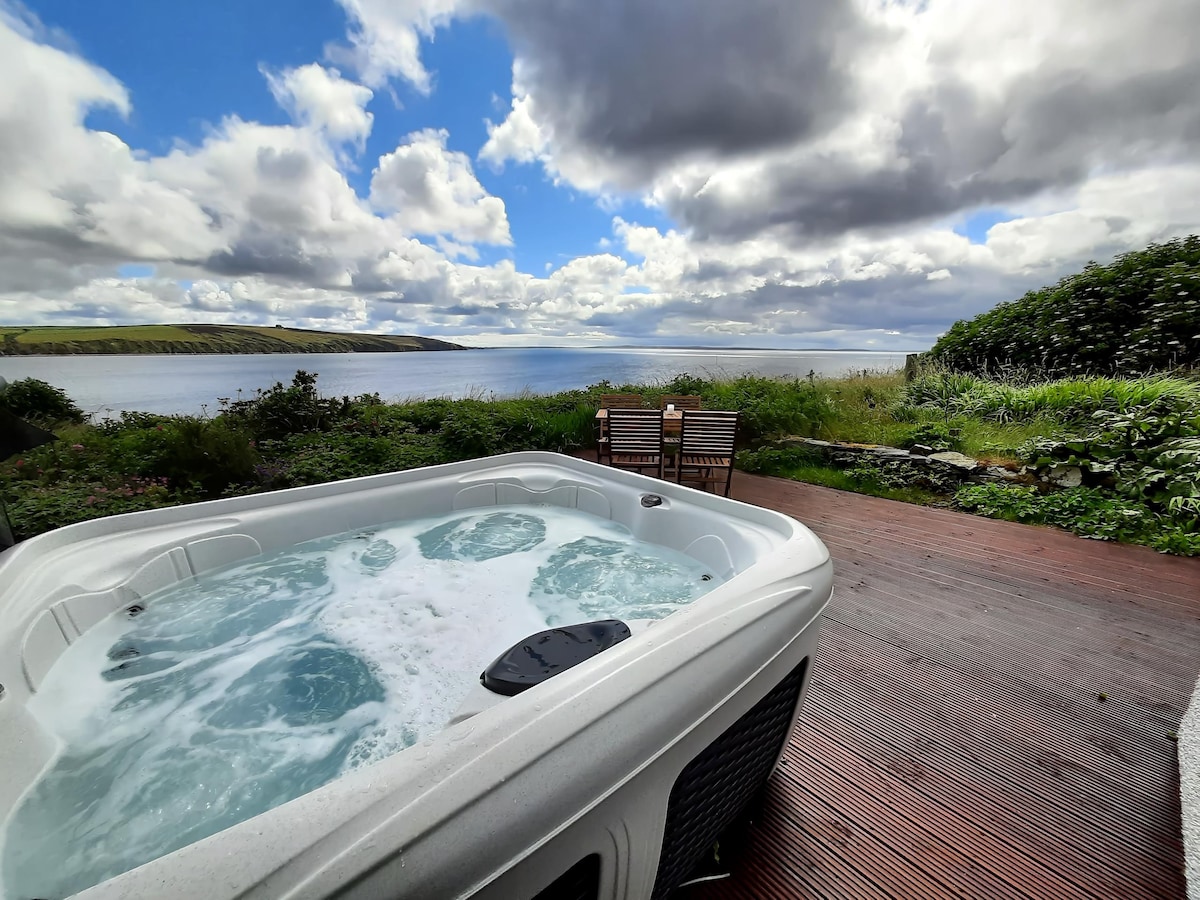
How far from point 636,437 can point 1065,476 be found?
3.27m

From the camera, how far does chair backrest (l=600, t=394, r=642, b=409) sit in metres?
5.33

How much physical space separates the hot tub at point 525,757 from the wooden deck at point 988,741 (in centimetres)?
25

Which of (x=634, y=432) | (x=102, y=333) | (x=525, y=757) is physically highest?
(x=102, y=333)

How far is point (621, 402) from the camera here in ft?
17.9

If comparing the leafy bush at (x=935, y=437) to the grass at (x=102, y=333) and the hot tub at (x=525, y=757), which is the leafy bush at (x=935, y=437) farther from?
the grass at (x=102, y=333)

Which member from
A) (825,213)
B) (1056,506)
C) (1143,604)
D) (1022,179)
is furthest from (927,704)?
(825,213)

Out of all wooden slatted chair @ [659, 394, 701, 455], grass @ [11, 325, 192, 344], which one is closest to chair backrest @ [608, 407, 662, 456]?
wooden slatted chair @ [659, 394, 701, 455]

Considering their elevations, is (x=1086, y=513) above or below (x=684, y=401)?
below

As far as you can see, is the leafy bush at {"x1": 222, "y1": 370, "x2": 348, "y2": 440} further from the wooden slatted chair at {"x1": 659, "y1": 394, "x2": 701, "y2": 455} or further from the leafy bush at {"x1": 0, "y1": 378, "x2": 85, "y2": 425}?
the wooden slatted chair at {"x1": 659, "y1": 394, "x2": 701, "y2": 455}

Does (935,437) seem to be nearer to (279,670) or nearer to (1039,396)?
(1039,396)

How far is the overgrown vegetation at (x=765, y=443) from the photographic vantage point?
3072mm

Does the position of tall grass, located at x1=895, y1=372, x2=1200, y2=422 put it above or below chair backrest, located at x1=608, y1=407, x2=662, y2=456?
above

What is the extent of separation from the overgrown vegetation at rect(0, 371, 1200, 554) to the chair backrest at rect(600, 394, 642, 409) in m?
0.30

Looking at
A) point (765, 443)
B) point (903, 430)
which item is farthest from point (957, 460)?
point (765, 443)
